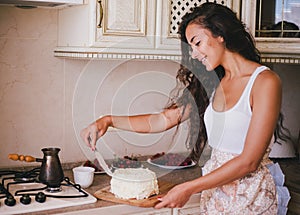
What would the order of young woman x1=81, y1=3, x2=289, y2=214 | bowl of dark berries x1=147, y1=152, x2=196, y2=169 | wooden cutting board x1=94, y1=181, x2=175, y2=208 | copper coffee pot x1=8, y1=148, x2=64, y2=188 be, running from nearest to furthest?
young woman x1=81, y1=3, x2=289, y2=214 → wooden cutting board x1=94, y1=181, x2=175, y2=208 → copper coffee pot x1=8, y1=148, x2=64, y2=188 → bowl of dark berries x1=147, y1=152, x2=196, y2=169

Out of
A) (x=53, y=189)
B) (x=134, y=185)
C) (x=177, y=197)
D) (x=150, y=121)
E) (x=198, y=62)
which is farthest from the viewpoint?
(x=150, y=121)

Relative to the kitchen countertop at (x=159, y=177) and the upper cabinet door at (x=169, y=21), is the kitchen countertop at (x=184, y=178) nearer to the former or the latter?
the kitchen countertop at (x=159, y=177)

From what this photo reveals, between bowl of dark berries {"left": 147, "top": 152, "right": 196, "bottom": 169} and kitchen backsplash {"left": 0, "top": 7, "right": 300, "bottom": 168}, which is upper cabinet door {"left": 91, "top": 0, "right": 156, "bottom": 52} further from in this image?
bowl of dark berries {"left": 147, "top": 152, "right": 196, "bottom": 169}

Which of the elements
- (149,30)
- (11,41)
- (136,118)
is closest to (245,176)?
(136,118)

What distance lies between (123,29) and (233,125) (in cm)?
60

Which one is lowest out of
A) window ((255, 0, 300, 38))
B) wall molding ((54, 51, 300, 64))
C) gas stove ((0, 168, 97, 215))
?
gas stove ((0, 168, 97, 215))

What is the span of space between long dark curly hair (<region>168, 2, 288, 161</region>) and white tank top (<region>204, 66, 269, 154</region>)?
156 mm

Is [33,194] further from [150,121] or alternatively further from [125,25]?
[125,25]

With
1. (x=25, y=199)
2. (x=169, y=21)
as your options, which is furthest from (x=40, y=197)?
(x=169, y=21)

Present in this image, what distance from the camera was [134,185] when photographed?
1.86m

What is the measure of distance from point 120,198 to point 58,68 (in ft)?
2.47

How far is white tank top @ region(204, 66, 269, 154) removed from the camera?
1.82 m

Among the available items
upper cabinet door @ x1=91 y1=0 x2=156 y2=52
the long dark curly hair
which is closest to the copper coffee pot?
upper cabinet door @ x1=91 y1=0 x2=156 y2=52

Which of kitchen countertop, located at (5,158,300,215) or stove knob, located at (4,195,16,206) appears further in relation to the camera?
kitchen countertop, located at (5,158,300,215)
